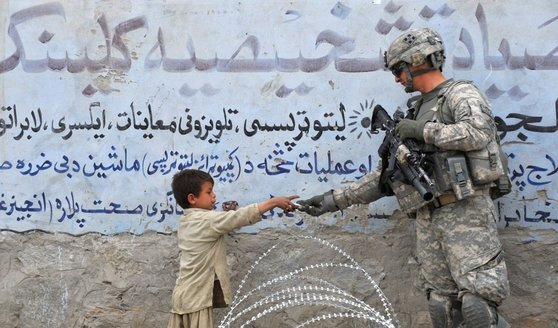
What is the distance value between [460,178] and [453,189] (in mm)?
68

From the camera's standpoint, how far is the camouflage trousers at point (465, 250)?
441 centimetres

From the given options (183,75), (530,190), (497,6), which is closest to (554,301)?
Result: (530,190)

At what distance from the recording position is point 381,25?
5.23 metres

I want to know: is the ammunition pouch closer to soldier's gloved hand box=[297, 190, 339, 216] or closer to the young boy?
soldier's gloved hand box=[297, 190, 339, 216]

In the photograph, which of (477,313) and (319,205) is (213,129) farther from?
(477,313)

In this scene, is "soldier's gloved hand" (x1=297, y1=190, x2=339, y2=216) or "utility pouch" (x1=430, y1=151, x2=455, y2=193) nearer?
"utility pouch" (x1=430, y1=151, x2=455, y2=193)

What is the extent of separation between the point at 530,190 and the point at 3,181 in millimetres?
3036

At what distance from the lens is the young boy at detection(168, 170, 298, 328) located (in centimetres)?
475

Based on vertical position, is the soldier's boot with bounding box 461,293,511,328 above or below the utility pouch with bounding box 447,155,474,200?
below

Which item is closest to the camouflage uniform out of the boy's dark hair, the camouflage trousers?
the camouflage trousers

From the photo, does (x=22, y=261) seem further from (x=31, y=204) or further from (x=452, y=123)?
(x=452, y=123)

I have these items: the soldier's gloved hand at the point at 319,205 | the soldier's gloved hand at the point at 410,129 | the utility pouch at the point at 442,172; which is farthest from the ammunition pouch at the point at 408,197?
the soldier's gloved hand at the point at 319,205

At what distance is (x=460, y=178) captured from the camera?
4.40 metres

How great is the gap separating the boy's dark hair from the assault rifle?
0.94 meters
